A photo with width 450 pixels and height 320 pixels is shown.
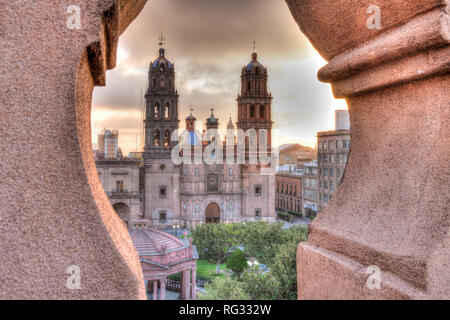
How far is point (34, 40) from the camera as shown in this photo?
1071 millimetres

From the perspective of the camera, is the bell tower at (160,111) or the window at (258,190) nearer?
the bell tower at (160,111)

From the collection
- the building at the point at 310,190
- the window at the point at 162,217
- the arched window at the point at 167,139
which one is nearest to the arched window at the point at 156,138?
the arched window at the point at 167,139

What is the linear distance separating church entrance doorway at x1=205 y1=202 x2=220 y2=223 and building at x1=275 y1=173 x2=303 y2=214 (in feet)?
28.2

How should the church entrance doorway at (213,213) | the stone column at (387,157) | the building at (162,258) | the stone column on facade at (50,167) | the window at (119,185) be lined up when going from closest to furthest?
the stone column on facade at (50,167)
the stone column at (387,157)
the building at (162,258)
the window at (119,185)
the church entrance doorway at (213,213)

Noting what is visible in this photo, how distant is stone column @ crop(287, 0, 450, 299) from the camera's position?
3.74 feet

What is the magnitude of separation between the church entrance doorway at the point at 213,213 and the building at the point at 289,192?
28.2 ft

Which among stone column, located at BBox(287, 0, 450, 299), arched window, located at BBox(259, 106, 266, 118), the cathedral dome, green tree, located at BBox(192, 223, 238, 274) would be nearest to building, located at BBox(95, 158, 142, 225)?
green tree, located at BBox(192, 223, 238, 274)

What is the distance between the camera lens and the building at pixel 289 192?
34.7m

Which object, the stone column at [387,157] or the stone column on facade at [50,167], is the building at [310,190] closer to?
the stone column at [387,157]

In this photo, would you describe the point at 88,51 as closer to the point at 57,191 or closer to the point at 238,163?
the point at 57,191

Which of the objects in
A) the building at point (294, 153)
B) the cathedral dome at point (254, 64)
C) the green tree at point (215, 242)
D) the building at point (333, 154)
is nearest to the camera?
the green tree at point (215, 242)

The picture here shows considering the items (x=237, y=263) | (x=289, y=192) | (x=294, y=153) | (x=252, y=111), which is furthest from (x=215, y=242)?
(x=294, y=153)

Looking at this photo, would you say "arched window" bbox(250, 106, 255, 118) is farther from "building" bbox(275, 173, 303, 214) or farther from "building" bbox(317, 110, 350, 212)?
"building" bbox(275, 173, 303, 214)

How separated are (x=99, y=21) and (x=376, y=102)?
116 centimetres
